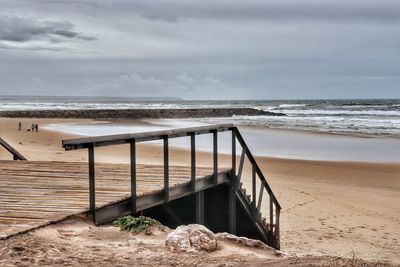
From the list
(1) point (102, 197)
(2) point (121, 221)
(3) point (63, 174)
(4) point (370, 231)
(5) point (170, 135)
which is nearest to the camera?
(2) point (121, 221)

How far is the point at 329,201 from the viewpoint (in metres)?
Answer: 14.1

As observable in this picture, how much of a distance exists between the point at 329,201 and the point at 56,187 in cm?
843

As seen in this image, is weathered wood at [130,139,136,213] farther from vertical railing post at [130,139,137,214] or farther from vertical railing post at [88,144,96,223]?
vertical railing post at [88,144,96,223]

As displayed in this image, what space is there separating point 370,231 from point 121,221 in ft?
22.5

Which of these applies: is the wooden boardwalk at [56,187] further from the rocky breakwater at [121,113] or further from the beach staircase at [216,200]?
the rocky breakwater at [121,113]

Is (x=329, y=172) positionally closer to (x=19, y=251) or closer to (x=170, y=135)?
(x=170, y=135)

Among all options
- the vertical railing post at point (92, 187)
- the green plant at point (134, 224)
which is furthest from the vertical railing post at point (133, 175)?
the vertical railing post at point (92, 187)

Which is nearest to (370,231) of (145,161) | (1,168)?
(1,168)

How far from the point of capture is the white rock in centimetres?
537

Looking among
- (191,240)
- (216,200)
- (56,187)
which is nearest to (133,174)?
(191,240)

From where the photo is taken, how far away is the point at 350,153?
24734mm

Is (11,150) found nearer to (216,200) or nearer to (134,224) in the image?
(216,200)

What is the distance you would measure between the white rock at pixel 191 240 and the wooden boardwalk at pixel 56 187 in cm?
131

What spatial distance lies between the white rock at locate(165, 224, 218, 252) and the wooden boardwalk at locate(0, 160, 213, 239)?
131cm
